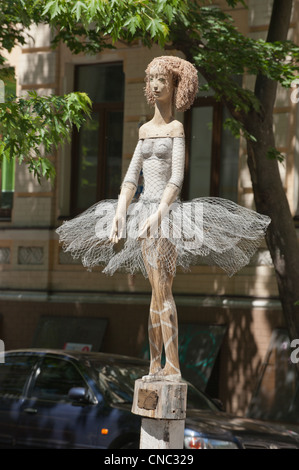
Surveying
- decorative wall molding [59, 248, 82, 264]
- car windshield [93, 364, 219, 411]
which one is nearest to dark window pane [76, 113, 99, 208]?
decorative wall molding [59, 248, 82, 264]

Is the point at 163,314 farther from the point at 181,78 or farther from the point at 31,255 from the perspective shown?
the point at 31,255

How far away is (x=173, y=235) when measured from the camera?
5660 mm

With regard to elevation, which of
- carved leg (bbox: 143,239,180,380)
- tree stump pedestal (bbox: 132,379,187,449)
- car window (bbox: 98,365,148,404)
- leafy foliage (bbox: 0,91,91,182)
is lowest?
car window (bbox: 98,365,148,404)

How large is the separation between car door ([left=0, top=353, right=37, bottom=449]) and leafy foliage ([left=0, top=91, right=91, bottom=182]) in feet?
8.07

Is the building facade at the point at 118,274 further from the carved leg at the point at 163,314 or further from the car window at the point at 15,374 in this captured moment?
the carved leg at the point at 163,314

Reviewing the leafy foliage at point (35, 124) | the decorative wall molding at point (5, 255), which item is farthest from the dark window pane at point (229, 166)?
the leafy foliage at point (35, 124)

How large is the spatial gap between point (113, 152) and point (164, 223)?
10.9m

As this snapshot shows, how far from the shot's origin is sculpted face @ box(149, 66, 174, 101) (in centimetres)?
582

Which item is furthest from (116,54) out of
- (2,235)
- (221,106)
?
(2,235)

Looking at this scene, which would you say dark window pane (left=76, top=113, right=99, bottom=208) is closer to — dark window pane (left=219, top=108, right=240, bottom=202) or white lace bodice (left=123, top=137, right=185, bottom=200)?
dark window pane (left=219, top=108, right=240, bottom=202)

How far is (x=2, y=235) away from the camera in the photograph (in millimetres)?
16938

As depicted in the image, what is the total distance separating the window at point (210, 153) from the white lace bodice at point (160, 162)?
30.2ft

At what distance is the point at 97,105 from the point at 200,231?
1107 centimetres

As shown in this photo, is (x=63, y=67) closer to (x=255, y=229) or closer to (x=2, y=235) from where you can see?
(x=2, y=235)
